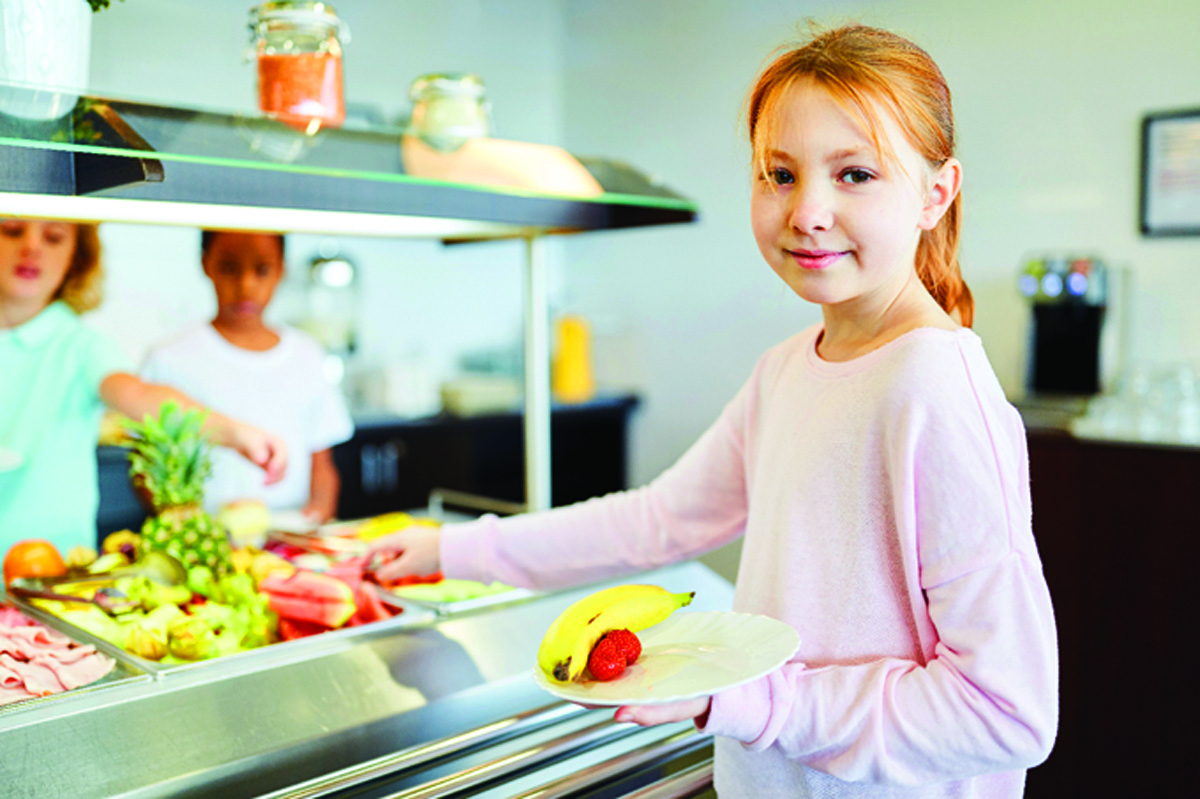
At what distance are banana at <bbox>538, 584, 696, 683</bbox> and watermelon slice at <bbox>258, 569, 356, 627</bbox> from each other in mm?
438

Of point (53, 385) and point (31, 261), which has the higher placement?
point (31, 261)

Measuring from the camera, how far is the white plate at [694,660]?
83 centimetres

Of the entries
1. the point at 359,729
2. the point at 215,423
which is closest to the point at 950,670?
the point at 359,729

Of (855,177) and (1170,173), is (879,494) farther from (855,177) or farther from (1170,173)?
(1170,173)

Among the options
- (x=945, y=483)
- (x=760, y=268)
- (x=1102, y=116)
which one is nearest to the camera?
(x=945, y=483)

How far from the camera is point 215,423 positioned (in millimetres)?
Result: 1782

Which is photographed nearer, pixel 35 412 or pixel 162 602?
pixel 162 602

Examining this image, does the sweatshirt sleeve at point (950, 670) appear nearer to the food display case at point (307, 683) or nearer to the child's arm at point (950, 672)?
the child's arm at point (950, 672)

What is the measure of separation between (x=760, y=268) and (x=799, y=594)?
132 inches

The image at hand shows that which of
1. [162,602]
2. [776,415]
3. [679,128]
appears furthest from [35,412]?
[679,128]

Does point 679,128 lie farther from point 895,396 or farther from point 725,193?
point 895,396

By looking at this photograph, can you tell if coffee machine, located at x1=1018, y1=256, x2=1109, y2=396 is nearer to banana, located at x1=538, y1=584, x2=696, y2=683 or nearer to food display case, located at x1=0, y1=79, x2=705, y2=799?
food display case, located at x1=0, y1=79, x2=705, y2=799

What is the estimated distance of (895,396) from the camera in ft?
3.02

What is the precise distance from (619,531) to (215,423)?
2.84 feet
